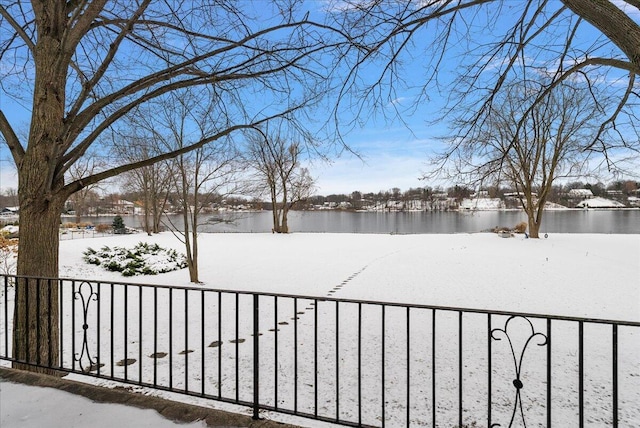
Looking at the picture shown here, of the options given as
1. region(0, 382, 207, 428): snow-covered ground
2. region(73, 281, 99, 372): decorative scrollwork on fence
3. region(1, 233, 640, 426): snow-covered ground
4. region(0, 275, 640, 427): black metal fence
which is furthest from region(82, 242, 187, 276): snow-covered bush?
region(0, 382, 207, 428): snow-covered ground

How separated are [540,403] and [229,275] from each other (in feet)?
33.6

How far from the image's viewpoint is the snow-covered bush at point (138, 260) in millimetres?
12383

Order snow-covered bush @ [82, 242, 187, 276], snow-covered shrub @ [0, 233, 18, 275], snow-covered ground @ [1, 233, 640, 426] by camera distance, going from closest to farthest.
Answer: snow-covered ground @ [1, 233, 640, 426], snow-covered shrub @ [0, 233, 18, 275], snow-covered bush @ [82, 242, 187, 276]

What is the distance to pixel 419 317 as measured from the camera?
685 centimetres

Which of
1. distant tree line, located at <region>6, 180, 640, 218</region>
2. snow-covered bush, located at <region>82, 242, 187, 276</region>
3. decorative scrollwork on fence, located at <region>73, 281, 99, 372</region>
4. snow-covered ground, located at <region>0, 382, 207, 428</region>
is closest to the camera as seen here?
snow-covered ground, located at <region>0, 382, 207, 428</region>

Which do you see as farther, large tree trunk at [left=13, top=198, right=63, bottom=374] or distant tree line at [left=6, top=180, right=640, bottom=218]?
distant tree line at [left=6, top=180, right=640, bottom=218]

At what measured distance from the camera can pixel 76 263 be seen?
1332cm

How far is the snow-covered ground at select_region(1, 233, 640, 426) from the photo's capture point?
379 cm

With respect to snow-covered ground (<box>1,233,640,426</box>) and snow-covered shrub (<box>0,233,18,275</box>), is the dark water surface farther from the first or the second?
snow-covered shrub (<box>0,233,18,275</box>)

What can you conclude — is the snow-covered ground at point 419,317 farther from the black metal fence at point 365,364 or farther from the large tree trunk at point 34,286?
the large tree trunk at point 34,286

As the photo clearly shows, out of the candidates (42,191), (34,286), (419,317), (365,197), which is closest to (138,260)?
(34,286)

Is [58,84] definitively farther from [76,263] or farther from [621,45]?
[76,263]

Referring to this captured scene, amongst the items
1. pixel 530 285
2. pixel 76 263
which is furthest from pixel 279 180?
pixel 530 285

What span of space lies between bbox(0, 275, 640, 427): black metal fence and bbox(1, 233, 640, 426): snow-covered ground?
0.09ft
